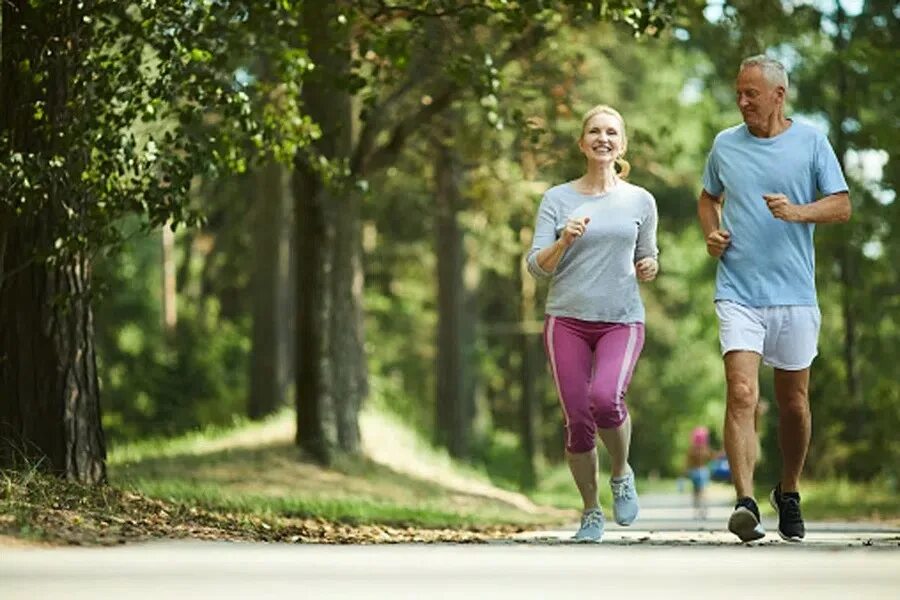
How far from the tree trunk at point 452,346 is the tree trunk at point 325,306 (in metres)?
11.6

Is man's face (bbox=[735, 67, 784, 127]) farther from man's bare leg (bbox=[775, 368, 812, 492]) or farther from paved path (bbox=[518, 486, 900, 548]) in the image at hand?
paved path (bbox=[518, 486, 900, 548])

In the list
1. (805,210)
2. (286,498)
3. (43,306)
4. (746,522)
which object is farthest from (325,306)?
(746,522)

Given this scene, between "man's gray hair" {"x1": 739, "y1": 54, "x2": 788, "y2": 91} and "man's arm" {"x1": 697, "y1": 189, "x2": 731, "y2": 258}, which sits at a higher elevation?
"man's gray hair" {"x1": 739, "y1": 54, "x2": 788, "y2": 91}

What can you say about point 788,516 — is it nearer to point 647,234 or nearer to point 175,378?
point 647,234

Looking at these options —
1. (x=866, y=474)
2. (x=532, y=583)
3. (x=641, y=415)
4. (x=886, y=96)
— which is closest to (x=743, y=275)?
(x=532, y=583)

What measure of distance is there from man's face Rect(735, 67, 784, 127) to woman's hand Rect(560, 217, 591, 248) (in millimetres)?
1049

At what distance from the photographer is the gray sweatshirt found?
10.9 meters

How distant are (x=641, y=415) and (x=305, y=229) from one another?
41404mm

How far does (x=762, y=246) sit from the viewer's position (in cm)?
1081

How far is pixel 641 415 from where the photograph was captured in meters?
63.7

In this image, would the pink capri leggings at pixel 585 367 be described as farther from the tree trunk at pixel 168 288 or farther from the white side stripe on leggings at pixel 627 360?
the tree trunk at pixel 168 288

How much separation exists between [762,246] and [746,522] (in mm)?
1463

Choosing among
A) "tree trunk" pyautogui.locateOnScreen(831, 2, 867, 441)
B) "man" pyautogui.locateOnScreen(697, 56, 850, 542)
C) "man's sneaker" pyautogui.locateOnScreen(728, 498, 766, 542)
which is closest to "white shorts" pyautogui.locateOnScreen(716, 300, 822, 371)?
"man" pyautogui.locateOnScreen(697, 56, 850, 542)

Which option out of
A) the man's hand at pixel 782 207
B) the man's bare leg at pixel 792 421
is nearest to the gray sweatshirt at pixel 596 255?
the man's hand at pixel 782 207
